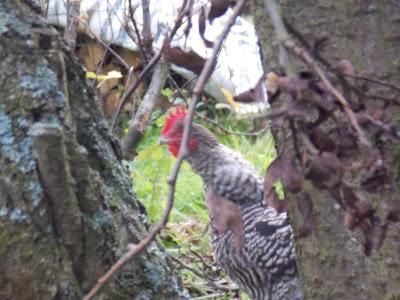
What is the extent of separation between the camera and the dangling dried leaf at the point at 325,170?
104 cm

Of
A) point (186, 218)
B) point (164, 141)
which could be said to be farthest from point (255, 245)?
point (186, 218)

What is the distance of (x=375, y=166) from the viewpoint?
107 cm

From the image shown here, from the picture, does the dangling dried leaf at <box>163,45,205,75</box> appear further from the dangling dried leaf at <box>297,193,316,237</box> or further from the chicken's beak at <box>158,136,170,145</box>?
the chicken's beak at <box>158,136,170,145</box>

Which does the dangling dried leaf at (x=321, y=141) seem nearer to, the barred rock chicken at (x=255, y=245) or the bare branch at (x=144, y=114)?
the barred rock chicken at (x=255, y=245)

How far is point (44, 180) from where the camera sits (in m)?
1.72

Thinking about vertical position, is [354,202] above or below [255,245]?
above

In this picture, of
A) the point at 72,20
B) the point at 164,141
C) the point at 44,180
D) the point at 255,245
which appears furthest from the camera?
the point at 164,141

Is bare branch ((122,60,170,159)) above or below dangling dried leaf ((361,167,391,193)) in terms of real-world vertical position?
below

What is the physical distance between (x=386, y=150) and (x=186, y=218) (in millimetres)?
2951

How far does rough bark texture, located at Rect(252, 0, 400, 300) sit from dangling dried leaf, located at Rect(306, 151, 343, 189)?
680mm

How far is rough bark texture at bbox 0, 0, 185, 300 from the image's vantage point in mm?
1707

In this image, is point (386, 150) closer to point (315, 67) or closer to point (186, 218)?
point (315, 67)

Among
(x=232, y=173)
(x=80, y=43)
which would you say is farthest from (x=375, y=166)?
(x=80, y=43)

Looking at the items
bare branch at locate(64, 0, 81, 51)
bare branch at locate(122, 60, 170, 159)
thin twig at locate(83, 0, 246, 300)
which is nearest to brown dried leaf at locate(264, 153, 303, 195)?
thin twig at locate(83, 0, 246, 300)
